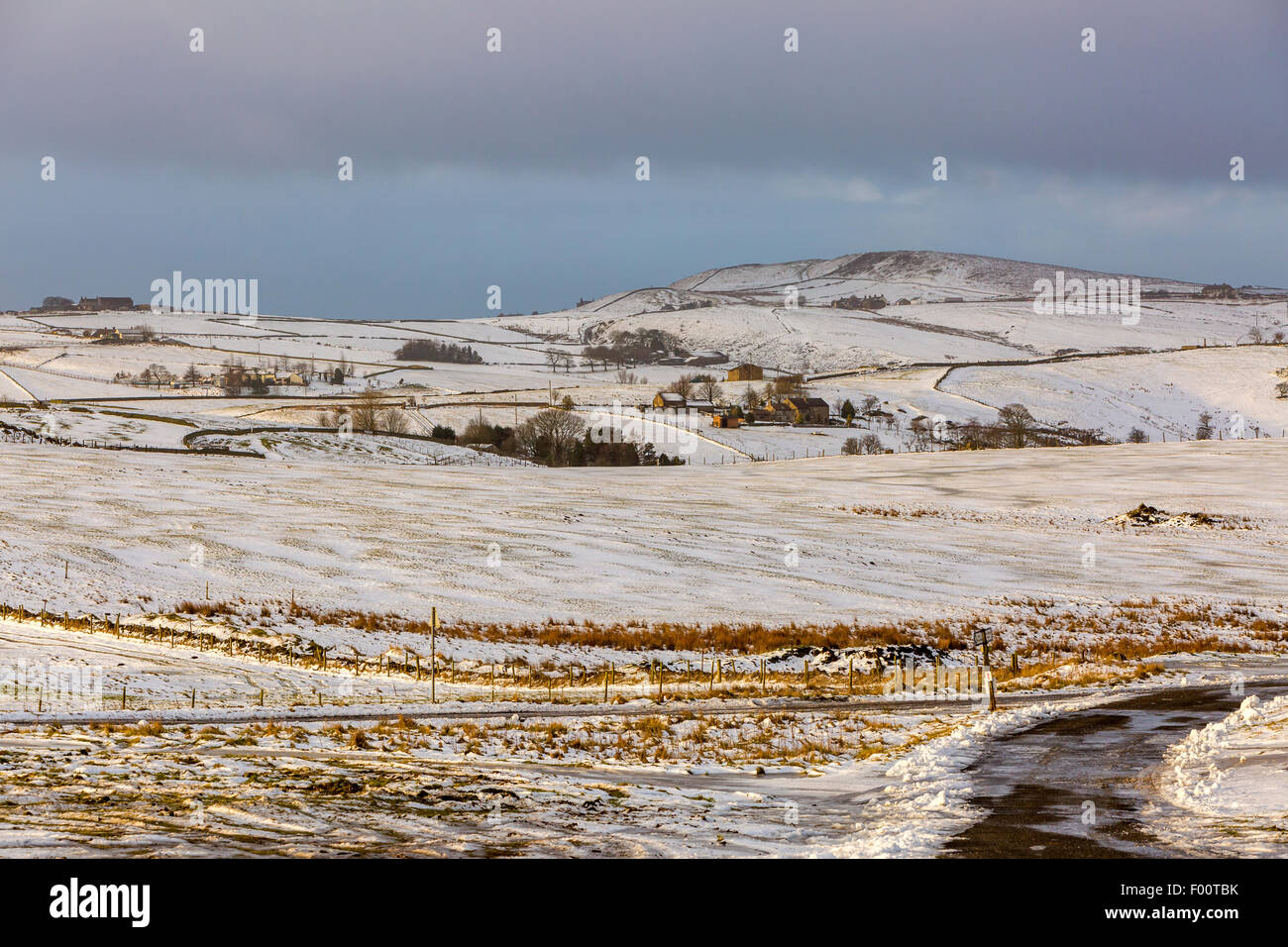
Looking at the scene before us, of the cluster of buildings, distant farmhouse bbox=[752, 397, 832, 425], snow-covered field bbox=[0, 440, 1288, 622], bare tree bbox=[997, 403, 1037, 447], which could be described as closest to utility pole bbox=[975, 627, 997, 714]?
snow-covered field bbox=[0, 440, 1288, 622]

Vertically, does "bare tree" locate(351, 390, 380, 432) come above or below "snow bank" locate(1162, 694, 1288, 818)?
above

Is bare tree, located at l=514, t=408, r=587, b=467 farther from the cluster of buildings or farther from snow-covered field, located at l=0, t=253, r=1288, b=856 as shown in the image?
the cluster of buildings

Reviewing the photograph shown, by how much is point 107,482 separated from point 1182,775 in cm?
7172

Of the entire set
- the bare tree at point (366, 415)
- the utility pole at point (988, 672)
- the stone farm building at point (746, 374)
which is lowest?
the utility pole at point (988, 672)

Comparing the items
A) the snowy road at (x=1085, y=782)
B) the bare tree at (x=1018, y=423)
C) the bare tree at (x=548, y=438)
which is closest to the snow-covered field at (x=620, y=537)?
the bare tree at (x=548, y=438)

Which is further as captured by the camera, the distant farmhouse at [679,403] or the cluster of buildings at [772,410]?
the distant farmhouse at [679,403]

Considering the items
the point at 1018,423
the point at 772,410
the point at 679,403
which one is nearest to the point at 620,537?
the point at 772,410

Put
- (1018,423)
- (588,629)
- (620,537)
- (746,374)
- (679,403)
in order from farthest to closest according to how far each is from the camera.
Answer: (746,374) → (679,403) → (1018,423) → (620,537) → (588,629)

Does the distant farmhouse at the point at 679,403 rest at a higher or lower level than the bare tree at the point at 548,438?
higher

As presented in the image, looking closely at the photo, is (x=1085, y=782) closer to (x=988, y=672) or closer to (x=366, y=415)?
(x=988, y=672)

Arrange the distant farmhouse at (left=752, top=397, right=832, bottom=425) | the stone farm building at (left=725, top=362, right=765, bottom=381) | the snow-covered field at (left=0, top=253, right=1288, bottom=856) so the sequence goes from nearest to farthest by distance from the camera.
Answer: the snow-covered field at (left=0, top=253, right=1288, bottom=856)
the distant farmhouse at (left=752, top=397, right=832, bottom=425)
the stone farm building at (left=725, top=362, right=765, bottom=381)

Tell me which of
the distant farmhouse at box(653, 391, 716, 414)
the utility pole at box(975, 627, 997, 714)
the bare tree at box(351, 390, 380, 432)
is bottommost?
the utility pole at box(975, 627, 997, 714)

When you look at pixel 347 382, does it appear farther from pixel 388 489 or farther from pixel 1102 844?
pixel 1102 844

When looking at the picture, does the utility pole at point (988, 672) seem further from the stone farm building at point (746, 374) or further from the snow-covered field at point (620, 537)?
the stone farm building at point (746, 374)
